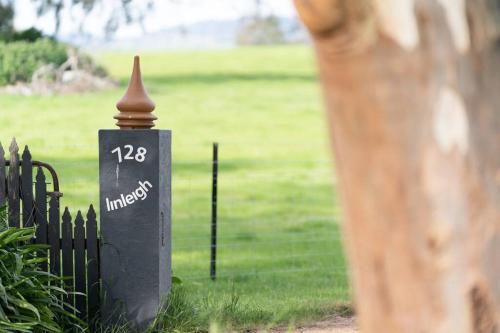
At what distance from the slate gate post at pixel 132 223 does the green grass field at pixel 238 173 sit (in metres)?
0.53

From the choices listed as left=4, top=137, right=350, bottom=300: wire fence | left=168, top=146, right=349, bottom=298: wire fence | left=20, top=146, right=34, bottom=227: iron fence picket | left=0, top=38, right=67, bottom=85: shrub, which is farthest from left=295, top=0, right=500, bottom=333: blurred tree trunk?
left=0, top=38, right=67, bottom=85: shrub

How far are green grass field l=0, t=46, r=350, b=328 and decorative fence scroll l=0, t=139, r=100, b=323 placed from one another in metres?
0.87

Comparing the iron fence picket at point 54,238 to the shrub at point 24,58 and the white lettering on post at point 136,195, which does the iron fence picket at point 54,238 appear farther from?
the shrub at point 24,58

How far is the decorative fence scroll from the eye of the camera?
23.6 feet

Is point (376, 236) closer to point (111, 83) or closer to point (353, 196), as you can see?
point (353, 196)

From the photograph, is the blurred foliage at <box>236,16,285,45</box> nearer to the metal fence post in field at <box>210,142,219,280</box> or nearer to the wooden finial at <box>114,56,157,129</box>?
the metal fence post in field at <box>210,142,219,280</box>

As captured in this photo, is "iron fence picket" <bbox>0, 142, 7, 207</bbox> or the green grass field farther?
the green grass field

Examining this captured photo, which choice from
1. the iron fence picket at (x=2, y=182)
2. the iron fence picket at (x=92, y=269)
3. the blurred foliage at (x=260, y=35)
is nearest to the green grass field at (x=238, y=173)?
the iron fence picket at (x=92, y=269)

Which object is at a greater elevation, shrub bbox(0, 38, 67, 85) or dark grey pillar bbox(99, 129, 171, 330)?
shrub bbox(0, 38, 67, 85)

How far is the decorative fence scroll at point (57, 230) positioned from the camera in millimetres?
7207

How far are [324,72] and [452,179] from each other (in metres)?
0.58

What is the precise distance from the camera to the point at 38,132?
71.6 feet

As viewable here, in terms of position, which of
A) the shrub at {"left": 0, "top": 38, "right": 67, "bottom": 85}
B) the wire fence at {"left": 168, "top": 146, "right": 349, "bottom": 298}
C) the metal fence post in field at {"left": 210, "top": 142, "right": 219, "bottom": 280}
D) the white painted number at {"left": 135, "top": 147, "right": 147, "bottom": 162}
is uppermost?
the shrub at {"left": 0, "top": 38, "right": 67, "bottom": 85}

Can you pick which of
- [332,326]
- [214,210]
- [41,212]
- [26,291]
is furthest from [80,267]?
[214,210]
